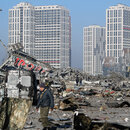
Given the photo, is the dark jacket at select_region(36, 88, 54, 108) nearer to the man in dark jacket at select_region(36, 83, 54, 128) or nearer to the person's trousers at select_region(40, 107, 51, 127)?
the man in dark jacket at select_region(36, 83, 54, 128)

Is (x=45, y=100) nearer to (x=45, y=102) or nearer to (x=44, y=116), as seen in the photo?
(x=45, y=102)

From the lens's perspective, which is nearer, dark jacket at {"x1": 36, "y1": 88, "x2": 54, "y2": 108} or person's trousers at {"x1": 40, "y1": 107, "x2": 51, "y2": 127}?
person's trousers at {"x1": 40, "y1": 107, "x2": 51, "y2": 127}

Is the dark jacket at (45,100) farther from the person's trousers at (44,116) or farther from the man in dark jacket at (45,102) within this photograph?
the person's trousers at (44,116)

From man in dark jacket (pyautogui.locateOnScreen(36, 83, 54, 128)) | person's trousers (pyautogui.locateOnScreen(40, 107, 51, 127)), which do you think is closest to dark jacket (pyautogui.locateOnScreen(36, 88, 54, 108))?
man in dark jacket (pyautogui.locateOnScreen(36, 83, 54, 128))

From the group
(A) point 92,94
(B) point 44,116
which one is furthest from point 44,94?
(A) point 92,94

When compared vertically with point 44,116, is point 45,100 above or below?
above

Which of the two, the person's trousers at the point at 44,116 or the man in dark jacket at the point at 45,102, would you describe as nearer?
the person's trousers at the point at 44,116

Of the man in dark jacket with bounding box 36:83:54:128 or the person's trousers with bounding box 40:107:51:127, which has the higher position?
the man in dark jacket with bounding box 36:83:54:128

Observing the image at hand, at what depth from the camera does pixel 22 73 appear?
13016 millimetres

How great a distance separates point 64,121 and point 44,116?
1946mm

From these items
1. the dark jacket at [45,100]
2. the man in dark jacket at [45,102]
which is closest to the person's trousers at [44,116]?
the man in dark jacket at [45,102]

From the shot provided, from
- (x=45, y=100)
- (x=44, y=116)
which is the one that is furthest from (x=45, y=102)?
(x=44, y=116)

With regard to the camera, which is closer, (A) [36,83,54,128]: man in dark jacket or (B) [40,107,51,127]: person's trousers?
(B) [40,107,51,127]: person's trousers

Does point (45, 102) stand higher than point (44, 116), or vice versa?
point (45, 102)
